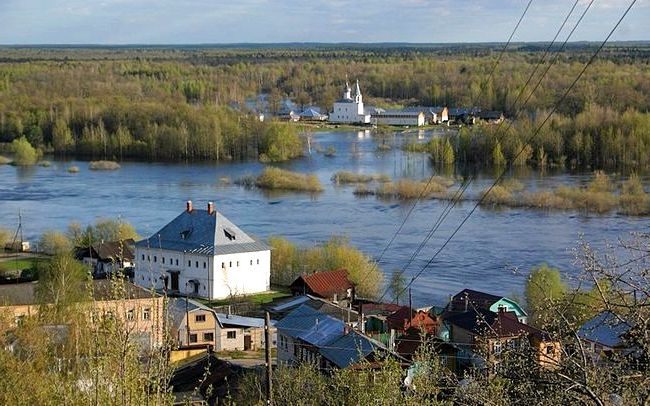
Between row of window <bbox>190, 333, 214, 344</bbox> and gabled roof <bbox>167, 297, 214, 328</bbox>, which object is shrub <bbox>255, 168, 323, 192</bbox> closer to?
gabled roof <bbox>167, 297, 214, 328</bbox>

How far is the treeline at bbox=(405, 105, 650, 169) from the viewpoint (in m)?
17.8

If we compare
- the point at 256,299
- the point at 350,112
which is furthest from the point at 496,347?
the point at 350,112

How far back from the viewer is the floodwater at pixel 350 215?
9359 millimetres

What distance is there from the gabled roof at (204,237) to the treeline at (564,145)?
923 centimetres

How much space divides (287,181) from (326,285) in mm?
7066

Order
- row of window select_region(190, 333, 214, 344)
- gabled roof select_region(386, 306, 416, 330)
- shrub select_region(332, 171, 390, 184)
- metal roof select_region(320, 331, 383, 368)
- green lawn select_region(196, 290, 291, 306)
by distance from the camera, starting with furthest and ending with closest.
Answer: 1. shrub select_region(332, 171, 390, 184)
2. green lawn select_region(196, 290, 291, 306)
3. row of window select_region(190, 333, 214, 344)
4. gabled roof select_region(386, 306, 416, 330)
5. metal roof select_region(320, 331, 383, 368)

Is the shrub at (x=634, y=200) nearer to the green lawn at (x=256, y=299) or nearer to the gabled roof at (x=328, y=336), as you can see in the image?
the green lawn at (x=256, y=299)

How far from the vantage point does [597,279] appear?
5.92ft

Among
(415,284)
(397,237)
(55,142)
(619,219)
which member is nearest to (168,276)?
(415,284)

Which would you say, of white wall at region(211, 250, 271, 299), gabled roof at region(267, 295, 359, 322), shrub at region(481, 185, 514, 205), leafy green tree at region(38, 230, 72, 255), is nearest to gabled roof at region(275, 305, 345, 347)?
gabled roof at region(267, 295, 359, 322)

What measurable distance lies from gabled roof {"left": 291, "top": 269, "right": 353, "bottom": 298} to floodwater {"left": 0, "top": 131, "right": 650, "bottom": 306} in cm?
61

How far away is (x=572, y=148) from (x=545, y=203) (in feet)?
18.8

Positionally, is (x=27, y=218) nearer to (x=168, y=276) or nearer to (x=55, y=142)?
(x=168, y=276)

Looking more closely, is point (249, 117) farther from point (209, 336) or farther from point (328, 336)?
point (328, 336)
